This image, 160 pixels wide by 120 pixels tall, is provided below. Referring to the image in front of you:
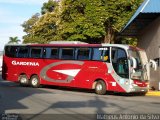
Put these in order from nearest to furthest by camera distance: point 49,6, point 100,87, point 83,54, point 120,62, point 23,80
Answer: point 120,62 < point 100,87 < point 83,54 < point 23,80 < point 49,6

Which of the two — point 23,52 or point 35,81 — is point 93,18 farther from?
point 35,81

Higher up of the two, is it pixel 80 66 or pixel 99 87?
pixel 80 66

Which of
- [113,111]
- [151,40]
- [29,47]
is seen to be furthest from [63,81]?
[113,111]

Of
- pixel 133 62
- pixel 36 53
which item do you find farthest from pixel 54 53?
pixel 133 62

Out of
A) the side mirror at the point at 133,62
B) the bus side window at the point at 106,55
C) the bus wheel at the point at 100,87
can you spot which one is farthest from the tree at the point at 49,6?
the side mirror at the point at 133,62

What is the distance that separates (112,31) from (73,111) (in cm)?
2535

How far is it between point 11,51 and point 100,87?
831cm

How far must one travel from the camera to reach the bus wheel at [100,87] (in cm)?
2559

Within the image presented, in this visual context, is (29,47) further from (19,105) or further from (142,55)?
(19,105)

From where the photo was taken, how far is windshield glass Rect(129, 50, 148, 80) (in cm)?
2475

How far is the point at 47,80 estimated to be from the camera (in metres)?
29.3

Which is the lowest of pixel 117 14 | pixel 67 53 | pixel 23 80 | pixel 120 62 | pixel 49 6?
pixel 23 80

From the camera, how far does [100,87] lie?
25.9 m

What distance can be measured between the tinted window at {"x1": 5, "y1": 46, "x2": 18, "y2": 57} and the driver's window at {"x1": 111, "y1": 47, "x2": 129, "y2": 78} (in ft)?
28.1
